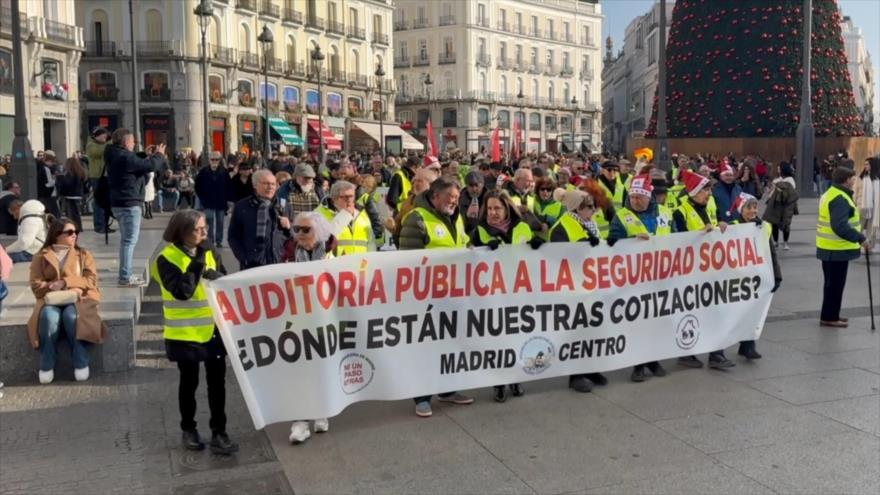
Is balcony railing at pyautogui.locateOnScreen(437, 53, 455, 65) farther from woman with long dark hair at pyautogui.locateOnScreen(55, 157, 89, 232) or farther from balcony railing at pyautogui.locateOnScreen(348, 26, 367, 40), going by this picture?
woman with long dark hair at pyautogui.locateOnScreen(55, 157, 89, 232)

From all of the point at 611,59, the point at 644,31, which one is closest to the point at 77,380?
the point at 644,31

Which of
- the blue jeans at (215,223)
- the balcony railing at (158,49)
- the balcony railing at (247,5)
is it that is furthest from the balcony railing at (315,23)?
the blue jeans at (215,223)

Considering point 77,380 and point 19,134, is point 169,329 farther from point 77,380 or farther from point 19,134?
point 19,134

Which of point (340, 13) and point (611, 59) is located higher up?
point (611, 59)

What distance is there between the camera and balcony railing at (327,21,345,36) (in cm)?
6047

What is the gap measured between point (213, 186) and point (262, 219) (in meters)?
7.16

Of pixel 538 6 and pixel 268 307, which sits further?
pixel 538 6

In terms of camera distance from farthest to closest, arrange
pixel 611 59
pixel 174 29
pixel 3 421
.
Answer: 1. pixel 611 59
2. pixel 174 29
3. pixel 3 421

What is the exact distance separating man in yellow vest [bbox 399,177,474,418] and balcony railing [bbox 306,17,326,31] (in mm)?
53917

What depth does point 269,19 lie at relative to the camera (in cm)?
5475

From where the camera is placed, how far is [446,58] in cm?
8269

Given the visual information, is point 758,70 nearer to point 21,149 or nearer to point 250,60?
point 21,149

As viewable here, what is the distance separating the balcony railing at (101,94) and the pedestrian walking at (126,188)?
4089 centimetres

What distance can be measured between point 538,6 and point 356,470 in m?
88.2
